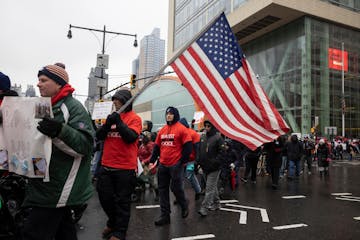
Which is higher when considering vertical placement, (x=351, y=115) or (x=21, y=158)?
(x=351, y=115)

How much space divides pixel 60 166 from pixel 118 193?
1.73 meters

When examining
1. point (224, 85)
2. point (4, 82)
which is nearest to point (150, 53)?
point (224, 85)

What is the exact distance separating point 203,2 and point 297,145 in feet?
130

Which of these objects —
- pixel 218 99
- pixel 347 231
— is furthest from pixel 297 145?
pixel 218 99

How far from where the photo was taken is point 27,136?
215 cm

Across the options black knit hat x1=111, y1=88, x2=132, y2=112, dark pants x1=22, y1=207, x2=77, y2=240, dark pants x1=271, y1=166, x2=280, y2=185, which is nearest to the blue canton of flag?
black knit hat x1=111, y1=88, x2=132, y2=112

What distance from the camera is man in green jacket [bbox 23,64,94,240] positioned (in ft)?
7.38

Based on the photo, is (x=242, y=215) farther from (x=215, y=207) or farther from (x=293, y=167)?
(x=293, y=167)

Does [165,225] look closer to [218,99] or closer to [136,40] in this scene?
[218,99]

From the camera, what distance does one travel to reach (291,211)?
A: 251 inches

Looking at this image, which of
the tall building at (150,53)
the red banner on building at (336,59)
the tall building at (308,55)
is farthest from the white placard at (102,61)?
the tall building at (150,53)

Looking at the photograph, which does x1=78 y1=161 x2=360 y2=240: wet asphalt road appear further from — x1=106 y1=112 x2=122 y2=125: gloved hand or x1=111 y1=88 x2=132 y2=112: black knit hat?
x1=111 y1=88 x2=132 y2=112: black knit hat

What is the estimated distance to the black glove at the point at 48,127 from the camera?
80.7 inches

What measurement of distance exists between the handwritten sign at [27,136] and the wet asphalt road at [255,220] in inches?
103
